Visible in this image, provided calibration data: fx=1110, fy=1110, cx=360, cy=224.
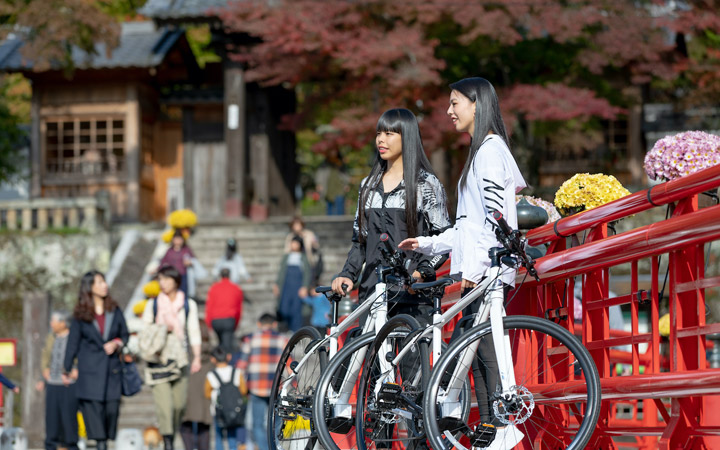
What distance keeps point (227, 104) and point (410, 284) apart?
63.5 feet

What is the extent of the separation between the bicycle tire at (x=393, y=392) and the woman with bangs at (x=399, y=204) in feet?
1.30

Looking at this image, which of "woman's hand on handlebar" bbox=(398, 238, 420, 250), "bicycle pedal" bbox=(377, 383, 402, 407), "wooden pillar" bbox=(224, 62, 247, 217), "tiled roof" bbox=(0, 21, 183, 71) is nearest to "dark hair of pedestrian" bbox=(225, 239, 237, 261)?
"wooden pillar" bbox=(224, 62, 247, 217)

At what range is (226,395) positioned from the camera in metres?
11.0

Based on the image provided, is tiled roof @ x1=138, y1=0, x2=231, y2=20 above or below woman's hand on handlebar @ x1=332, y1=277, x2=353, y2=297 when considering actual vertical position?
above

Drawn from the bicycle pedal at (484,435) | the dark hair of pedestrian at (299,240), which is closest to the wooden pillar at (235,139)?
the dark hair of pedestrian at (299,240)

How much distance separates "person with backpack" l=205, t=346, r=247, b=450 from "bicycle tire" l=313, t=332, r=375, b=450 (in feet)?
17.7

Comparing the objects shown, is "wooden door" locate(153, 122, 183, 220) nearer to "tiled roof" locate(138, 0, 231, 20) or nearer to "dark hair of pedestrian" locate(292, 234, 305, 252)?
"tiled roof" locate(138, 0, 231, 20)

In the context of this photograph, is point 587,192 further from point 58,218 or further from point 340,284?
point 58,218

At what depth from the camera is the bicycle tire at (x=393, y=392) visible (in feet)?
16.8

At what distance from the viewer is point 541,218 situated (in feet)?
19.6

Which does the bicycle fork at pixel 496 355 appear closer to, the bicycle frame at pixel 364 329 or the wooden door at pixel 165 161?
the bicycle frame at pixel 364 329

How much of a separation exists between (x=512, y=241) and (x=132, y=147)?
22.2 m

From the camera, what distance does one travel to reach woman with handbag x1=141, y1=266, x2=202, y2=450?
10.8 meters

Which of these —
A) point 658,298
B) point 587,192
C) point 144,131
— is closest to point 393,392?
point 658,298
